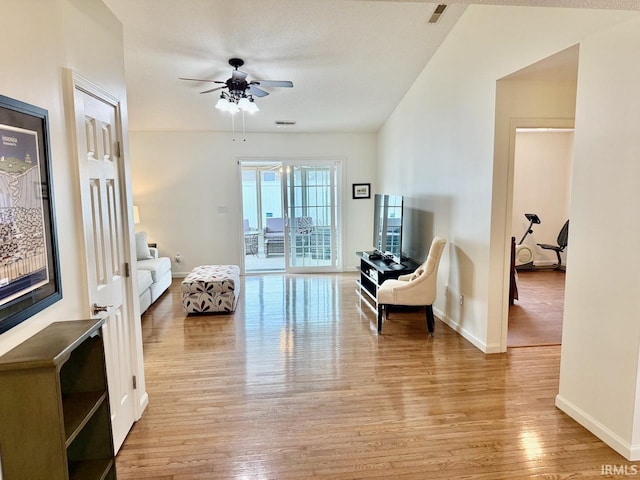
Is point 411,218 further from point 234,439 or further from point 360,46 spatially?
point 234,439

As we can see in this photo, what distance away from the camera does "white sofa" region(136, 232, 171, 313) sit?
4.83 metres

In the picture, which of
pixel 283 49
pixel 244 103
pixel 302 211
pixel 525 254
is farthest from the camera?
pixel 302 211

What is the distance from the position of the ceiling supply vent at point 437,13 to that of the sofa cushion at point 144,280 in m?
4.40

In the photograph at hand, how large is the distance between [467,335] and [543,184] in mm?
4890

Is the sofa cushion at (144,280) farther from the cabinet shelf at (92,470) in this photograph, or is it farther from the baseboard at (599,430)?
the baseboard at (599,430)

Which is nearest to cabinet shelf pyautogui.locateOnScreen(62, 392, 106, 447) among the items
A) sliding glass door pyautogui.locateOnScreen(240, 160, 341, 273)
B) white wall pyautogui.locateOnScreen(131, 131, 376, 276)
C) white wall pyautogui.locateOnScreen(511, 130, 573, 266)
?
white wall pyautogui.locateOnScreen(131, 131, 376, 276)

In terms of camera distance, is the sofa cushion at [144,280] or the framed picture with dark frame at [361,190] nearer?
the sofa cushion at [144,280]

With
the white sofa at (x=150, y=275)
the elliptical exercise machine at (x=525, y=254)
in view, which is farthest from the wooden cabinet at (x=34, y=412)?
the elliptical exercise machine at (x=525, y=254)

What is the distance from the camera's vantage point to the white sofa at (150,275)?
483 centimetres

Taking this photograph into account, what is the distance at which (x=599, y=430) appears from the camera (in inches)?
92.5

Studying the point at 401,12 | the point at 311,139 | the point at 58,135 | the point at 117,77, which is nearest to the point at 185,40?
the point at 117,77

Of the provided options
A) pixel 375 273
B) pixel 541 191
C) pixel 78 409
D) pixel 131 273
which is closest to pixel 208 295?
pixel 375 273

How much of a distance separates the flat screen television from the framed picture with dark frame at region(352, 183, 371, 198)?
4.95 ft

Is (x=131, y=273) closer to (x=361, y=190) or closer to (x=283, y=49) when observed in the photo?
(x=283, y=49)
